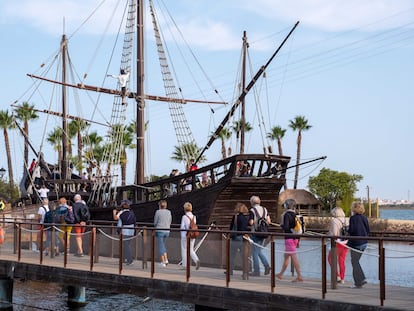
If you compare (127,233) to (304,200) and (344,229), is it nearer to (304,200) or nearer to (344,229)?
(344,229)

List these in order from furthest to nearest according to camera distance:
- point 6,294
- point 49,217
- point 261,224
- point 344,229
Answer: point 49,217 < point 6,294 < point 261,224 < point 344,229

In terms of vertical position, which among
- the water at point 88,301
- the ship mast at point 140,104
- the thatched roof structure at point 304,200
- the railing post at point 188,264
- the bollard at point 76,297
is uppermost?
the ship mast at point 140,104

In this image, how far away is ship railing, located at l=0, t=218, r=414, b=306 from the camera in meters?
13.0

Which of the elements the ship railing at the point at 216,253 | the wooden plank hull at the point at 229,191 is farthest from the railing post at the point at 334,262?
the wooden plank hull at the point at 229,191

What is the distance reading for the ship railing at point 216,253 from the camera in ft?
42.5

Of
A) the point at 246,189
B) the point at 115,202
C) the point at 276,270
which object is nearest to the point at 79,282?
the point at 276,270

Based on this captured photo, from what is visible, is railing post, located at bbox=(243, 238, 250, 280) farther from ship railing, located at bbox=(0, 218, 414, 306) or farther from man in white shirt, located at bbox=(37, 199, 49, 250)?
man in white shirt, located at bbox=(37, 199, 49, 250)

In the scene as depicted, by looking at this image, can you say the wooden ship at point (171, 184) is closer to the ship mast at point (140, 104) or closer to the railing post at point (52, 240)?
the ship mast at point (140, 104)

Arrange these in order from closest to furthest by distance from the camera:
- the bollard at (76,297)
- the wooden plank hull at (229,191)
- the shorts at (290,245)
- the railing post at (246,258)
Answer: the shorts at (290,245), the railing post at (246,258), the bollard at (76,297), the wooden plank hull at (229,191)

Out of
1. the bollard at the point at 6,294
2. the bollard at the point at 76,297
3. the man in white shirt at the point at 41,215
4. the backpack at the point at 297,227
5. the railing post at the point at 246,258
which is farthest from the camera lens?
the bollard at the point at 76,297

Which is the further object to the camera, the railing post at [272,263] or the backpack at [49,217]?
the backpack at [49,217]

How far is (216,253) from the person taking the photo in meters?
16.3

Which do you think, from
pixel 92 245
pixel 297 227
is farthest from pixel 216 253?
pixel 92 245

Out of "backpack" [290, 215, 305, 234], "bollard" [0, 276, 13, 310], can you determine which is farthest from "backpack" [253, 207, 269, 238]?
"bollard" [0, 276, 13, 310]
